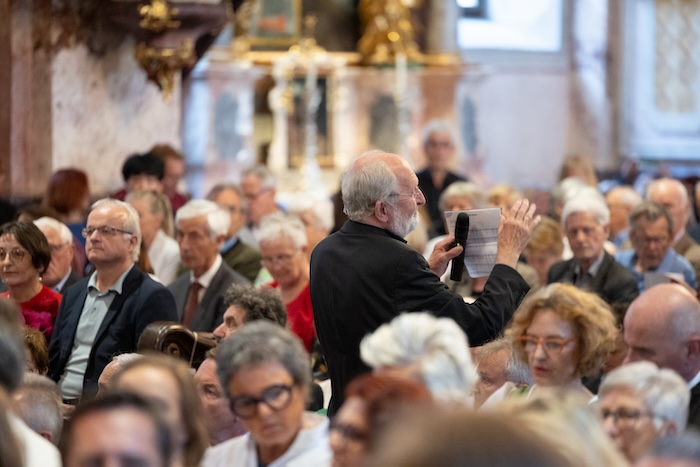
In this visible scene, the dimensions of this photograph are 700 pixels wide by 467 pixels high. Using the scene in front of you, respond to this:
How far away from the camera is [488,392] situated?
5.05 metres

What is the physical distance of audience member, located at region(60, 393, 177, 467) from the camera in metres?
2.73

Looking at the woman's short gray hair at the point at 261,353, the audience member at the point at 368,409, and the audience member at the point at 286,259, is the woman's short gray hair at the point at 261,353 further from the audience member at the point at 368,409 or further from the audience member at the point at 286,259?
the audience member at the point at 286,259

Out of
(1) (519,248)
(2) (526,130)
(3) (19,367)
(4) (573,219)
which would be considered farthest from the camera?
(2) (526,130)

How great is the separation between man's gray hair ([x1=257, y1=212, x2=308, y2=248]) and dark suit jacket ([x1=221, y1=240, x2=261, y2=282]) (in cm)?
71

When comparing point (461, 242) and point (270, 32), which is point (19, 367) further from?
point (270, 32)

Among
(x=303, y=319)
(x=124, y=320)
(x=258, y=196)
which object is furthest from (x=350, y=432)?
(x=258, y=196)

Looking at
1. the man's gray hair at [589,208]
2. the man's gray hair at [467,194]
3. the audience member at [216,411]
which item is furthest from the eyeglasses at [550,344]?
the man's gray hair at [467,194]

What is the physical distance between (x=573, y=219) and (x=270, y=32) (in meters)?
9.11

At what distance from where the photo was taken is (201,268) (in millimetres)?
6992

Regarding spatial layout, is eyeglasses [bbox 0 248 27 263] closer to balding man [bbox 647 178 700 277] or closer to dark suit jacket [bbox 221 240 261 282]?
dark suit jacket [bbox 221 240 261 282]

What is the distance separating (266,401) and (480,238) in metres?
1.61

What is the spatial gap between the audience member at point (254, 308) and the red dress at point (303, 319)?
1010mm

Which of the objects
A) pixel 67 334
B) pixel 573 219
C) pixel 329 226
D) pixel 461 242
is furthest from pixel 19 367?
pixel 329 226

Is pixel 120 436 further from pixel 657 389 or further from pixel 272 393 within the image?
pixel 657 389
